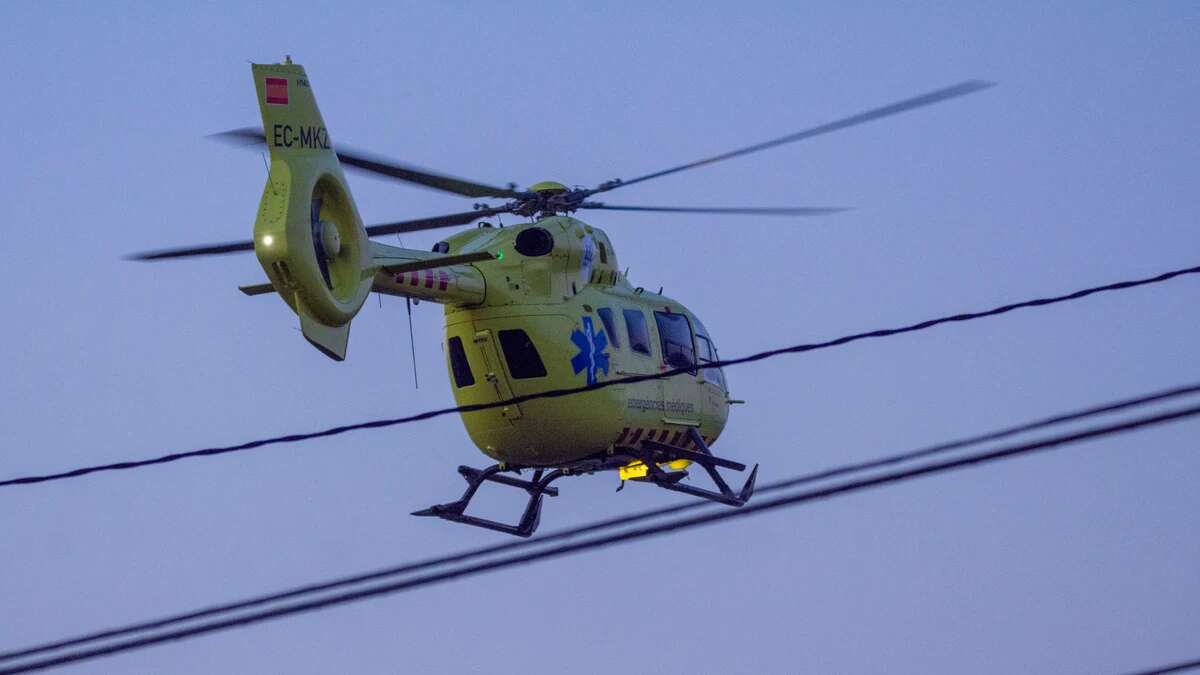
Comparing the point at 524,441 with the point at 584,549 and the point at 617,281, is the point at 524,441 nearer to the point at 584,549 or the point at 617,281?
the point at 617,281

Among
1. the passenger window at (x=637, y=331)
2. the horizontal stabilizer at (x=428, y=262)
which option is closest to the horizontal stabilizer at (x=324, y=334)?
the horizontal stabilizer at (x=428, y=262)

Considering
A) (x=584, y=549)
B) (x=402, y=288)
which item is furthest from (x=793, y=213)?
(x=584, y=549)

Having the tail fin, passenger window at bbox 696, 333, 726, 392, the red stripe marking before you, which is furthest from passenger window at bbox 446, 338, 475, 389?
the red stripe marking

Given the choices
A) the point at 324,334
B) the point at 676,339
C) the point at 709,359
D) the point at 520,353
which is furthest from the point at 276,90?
the point at 709,359

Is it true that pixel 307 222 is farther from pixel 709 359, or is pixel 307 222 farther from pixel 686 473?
pixel 709 359

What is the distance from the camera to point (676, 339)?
989 inches

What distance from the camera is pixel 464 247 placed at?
22531 millimetres

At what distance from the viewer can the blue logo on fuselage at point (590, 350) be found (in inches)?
883

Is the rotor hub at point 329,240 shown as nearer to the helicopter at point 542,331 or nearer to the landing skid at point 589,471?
the helicopter at point 542,331

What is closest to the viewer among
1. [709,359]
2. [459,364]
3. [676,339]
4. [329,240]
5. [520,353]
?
[329,240]

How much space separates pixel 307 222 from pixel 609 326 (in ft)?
24.4

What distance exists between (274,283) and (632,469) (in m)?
8.96

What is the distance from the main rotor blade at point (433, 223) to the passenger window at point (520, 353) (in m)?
1.68

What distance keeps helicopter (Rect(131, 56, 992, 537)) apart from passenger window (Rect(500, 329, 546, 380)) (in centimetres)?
1
